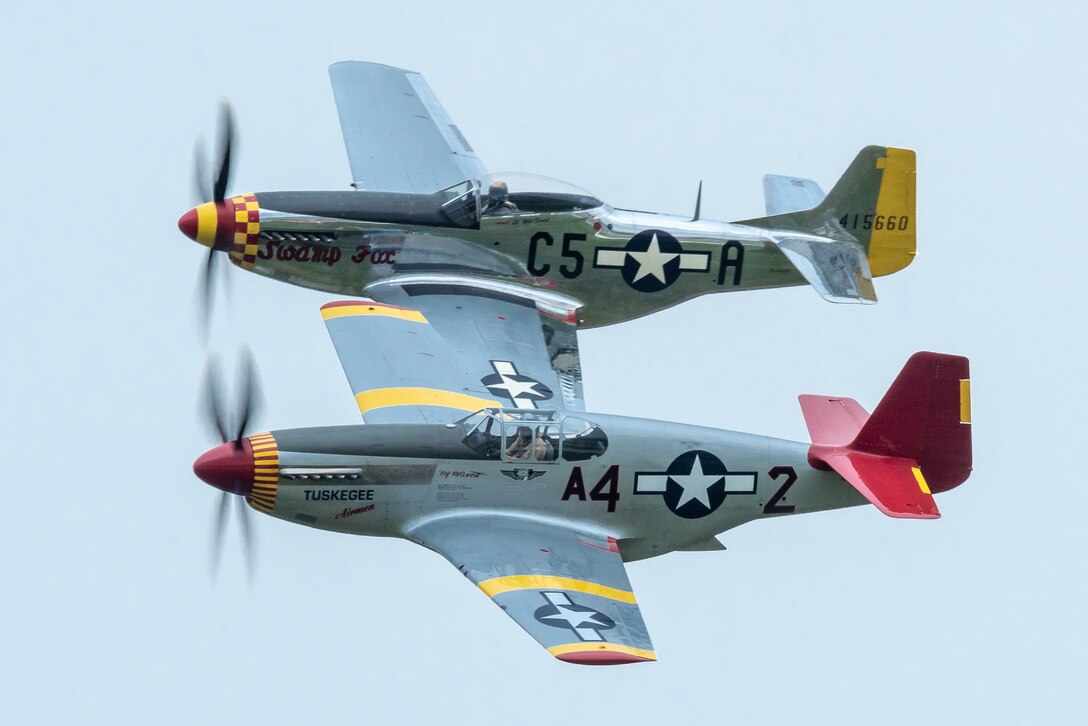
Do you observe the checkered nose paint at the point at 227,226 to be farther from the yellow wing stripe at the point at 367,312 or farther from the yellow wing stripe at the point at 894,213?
the yellow wing stripe at the point at 894,213

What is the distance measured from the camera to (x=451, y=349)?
22.8 m

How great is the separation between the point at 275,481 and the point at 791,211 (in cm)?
741

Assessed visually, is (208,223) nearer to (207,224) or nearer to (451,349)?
(207,224)

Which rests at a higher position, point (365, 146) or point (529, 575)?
point (365, 146)

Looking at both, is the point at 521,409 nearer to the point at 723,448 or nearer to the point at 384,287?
the point at 723,448

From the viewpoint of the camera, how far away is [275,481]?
20297 mm

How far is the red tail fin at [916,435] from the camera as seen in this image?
69.4 feet

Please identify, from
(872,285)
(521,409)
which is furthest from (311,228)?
(872,285)

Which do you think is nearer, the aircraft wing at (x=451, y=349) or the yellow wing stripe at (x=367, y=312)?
the aircraft wing at (x=451, y=349)

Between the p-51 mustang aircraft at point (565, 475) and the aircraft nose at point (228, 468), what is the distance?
0.01 metres

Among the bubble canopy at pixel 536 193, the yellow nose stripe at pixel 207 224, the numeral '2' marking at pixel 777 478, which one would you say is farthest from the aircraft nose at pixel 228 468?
the bubble canopy at pixel 536 193

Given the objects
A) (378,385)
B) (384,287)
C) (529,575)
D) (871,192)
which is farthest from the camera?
(871,192)

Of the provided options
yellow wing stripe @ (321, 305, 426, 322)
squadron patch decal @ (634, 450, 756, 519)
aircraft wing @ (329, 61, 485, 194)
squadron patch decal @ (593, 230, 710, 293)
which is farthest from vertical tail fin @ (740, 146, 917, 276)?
squadron patch decal @ (634, 450, 756, 519)

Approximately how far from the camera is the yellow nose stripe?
23922 mm
